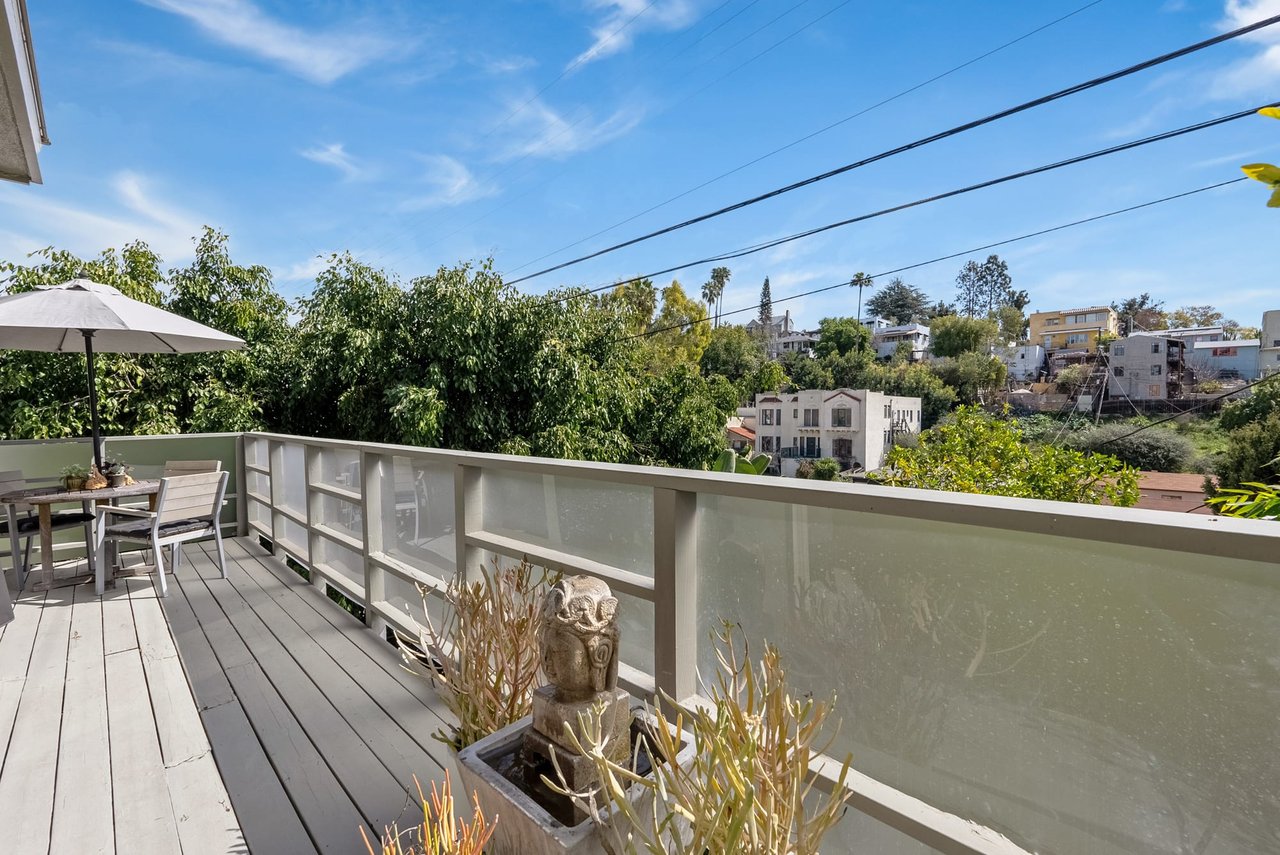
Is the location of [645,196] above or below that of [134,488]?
above

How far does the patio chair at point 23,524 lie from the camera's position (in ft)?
13.3

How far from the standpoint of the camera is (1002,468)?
309 inches

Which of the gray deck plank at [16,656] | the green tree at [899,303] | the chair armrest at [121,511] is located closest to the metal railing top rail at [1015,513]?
the gray deck plank at [16,656]

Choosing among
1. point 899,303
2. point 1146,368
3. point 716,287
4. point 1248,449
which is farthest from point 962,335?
point 1248,449

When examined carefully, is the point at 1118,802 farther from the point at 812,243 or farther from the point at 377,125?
the point at 812,243

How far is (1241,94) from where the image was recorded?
Answer: 1154 inches

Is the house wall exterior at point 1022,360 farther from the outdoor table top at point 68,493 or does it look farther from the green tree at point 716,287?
the outdoor table top at point 68,493

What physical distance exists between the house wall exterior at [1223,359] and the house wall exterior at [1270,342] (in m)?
11.0

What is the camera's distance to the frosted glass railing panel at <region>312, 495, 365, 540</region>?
3686 millimetres

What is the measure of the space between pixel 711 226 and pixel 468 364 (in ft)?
128

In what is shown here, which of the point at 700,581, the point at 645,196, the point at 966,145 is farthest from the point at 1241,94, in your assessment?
the point at 700,581

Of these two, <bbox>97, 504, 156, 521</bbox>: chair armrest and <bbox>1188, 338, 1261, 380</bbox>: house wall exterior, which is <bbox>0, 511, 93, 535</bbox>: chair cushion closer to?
<bbox>97, 504, 156, 521</bbox>: chair armrest

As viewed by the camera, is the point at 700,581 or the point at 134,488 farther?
the point at 134,488

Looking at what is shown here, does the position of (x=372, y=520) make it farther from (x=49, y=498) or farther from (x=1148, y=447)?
(x=1148, y=447)
